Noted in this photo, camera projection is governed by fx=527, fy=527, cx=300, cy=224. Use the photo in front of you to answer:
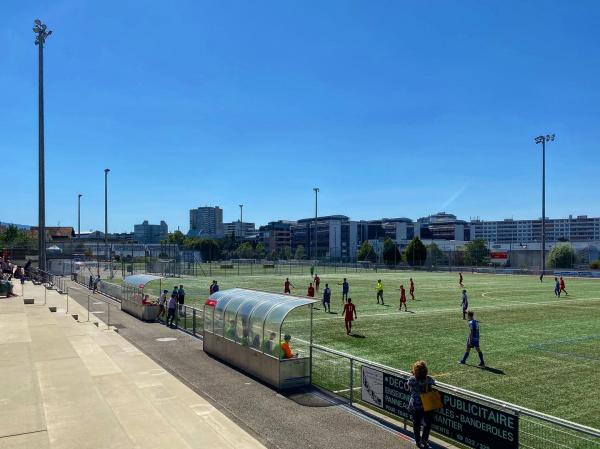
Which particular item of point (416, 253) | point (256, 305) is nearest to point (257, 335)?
point (256, 305)

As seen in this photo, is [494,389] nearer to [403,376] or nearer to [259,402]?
[403,376]

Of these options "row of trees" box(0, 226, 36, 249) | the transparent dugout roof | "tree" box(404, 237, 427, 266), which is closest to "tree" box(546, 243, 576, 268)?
"tree" box(404, 237, 427, 266)

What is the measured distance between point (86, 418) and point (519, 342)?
15.8m

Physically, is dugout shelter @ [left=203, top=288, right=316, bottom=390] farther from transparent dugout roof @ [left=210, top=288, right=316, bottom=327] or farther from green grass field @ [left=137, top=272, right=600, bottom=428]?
green grass field @ [left=137, top=272, right=600, bottom=428]

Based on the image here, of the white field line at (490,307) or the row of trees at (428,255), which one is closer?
the white field line at (490,307)

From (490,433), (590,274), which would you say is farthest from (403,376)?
(590,274)

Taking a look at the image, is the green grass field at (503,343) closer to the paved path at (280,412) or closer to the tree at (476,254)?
the paved path at (280,412)

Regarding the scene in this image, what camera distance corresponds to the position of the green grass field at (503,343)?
1303 cm

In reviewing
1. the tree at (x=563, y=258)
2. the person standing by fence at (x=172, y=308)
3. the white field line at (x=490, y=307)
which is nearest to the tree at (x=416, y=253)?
the tree at (x=563, y=258)

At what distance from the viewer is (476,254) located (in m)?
107

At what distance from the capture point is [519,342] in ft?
64.9

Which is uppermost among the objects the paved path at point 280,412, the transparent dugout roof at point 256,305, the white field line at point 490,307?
the transparent dugout roof at point 256,305

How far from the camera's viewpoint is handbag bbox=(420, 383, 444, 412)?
29.5 feet

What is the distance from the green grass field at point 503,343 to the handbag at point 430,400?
3831 mm
